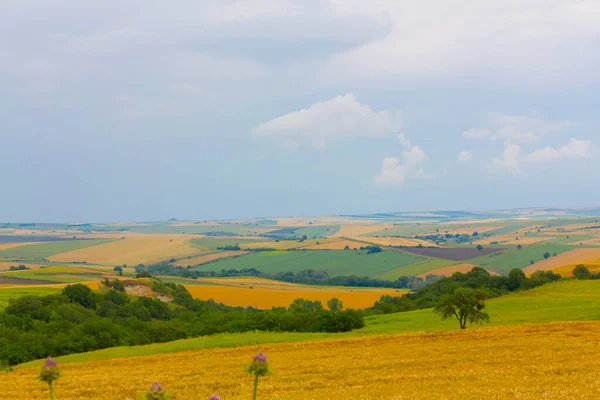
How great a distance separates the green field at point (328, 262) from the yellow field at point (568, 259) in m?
38.2

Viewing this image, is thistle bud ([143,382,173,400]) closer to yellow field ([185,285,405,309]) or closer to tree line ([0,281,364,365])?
tree line ([0,281,364,365])

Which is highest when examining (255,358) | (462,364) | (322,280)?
(255,358)

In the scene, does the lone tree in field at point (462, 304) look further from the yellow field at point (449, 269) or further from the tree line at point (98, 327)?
the yellow field at point (449, 269)

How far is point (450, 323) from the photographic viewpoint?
5938 cm

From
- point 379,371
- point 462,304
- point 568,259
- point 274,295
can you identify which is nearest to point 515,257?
point 568,259

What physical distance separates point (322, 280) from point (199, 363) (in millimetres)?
118932

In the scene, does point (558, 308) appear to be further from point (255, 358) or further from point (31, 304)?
point (31, 304)

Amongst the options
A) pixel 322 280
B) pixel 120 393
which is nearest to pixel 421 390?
pixel 120 393

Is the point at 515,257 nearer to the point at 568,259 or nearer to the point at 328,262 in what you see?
the point at 568,259

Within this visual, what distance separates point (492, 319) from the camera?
59.8 meters

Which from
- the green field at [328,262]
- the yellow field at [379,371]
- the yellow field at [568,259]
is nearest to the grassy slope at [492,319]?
the yellow field at [379,371]

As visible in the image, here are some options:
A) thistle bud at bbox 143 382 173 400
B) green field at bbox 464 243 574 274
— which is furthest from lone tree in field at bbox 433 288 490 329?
green field at bbox 464 243 574 274

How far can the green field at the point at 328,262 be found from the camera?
166 meters

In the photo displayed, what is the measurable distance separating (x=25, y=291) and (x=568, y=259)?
11656cm
